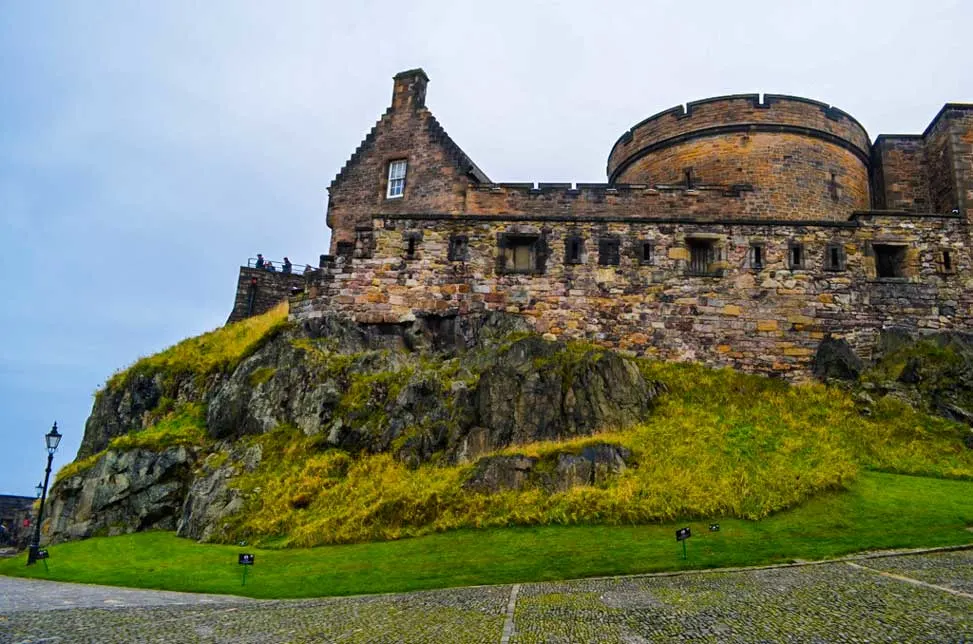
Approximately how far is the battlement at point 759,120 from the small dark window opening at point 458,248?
7855mm

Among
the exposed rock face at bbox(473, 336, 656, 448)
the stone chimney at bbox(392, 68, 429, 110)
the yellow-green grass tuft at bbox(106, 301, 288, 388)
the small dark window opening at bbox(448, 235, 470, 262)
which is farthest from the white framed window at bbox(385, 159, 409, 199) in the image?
the exposed rock face at bbox(473, 336, 656, 448)

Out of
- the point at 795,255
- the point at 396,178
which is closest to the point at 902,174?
the point at 795,255

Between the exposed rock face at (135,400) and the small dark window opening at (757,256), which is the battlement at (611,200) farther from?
the exposed rock face at (135,400)

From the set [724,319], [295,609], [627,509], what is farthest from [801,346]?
[295,609]

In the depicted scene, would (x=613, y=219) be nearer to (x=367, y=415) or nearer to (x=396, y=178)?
(x=396, y=178)

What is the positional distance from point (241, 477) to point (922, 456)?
15842mm

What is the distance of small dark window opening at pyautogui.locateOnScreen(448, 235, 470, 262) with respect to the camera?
21.2m

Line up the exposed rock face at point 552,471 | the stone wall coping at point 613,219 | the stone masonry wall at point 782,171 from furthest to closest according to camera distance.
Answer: the stone masonry wall at point 782,171, the stone wall coping at point 613,219, the exposed rock face at point 552,471

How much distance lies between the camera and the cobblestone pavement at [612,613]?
711cm

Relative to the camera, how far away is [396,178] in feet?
77.9

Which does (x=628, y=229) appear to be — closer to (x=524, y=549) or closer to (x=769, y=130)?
(x=769, y=130)

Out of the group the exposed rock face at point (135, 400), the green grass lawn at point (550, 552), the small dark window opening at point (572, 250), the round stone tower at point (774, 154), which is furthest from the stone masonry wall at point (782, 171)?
the exposed rock face at point (135, 400)

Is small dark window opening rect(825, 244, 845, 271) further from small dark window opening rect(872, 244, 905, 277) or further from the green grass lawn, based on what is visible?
the green grass lawn

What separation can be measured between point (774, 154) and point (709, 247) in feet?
14.0
